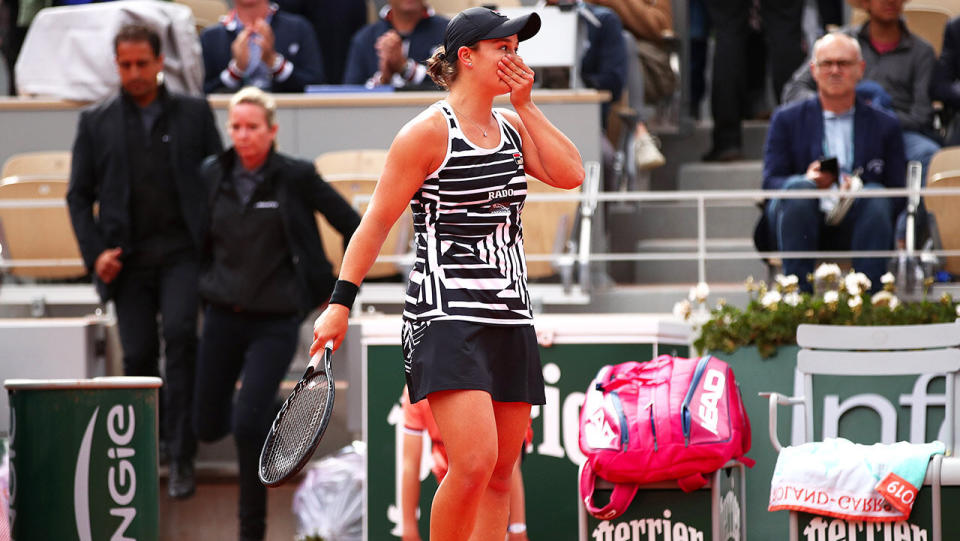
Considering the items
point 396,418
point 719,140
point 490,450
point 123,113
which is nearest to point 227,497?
point 396,418

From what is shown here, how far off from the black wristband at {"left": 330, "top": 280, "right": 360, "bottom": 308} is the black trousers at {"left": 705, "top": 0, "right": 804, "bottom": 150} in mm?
6013

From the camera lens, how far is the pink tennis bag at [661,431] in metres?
4.95

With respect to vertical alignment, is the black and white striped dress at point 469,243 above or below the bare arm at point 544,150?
below

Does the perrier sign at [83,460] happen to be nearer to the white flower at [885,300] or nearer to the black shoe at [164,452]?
the black shoe at [164,452]

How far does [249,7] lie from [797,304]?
468 centimetres

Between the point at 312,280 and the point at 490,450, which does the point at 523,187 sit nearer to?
the point at 490,450

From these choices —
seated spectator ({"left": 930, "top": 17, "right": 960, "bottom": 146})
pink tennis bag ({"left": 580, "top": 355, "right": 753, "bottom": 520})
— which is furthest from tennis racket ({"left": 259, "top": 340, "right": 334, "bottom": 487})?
seated spectator ({"left": 930, "top": 17, "right": 960, "bottom": 146})

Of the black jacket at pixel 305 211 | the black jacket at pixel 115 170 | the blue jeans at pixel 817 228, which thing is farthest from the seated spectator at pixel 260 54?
the blue jeans at pixel 817 228

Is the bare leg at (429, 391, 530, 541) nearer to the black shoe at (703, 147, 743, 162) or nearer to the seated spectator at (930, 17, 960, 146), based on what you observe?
the seated spectator at (930, 17, 960, 146)

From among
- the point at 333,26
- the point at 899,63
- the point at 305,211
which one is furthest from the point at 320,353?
the point at 333,26

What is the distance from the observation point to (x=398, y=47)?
8828mm

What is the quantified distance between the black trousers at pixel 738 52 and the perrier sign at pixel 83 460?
18.0ft

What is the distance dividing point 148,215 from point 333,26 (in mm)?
3759

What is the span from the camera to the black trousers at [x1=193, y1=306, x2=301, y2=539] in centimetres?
618
